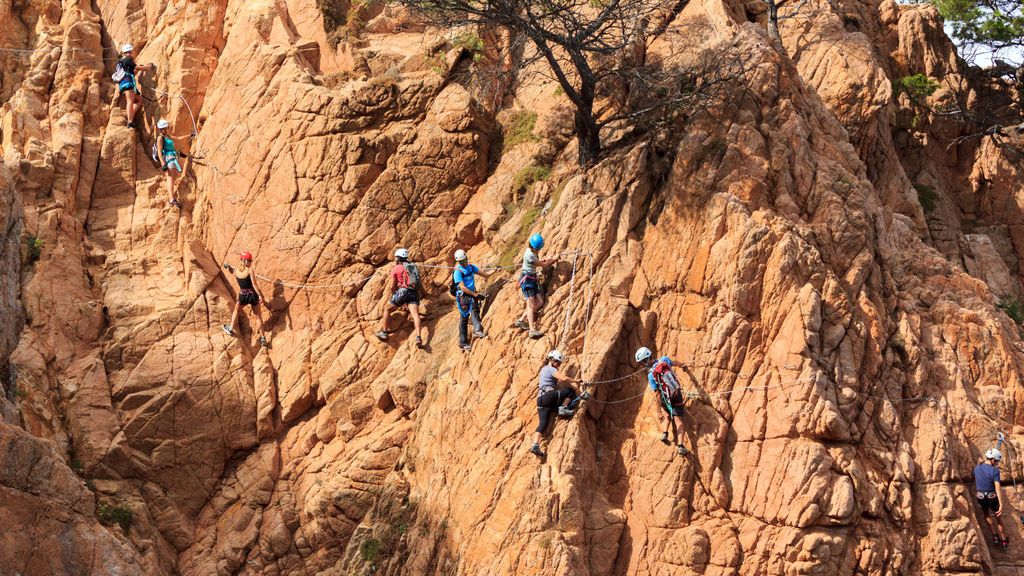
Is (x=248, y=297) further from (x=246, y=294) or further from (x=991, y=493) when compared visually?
(x=991, y=493)

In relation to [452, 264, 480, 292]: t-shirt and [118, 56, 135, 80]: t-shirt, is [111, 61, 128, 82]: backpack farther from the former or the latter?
[452, 264, 480, 292]: t-shirt

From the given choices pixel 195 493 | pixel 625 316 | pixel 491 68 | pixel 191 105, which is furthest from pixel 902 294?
pixel 191 105

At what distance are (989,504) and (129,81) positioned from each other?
20.0 m

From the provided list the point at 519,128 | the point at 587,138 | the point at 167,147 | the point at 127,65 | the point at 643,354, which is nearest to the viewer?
the point at 643,354

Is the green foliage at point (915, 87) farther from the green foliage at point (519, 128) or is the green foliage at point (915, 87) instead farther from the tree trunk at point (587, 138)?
the tree trunk at point (587, 138)

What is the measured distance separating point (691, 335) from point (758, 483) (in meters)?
2.93

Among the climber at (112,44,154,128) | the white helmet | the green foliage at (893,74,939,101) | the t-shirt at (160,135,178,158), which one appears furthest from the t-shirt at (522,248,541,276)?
the green foliage at (893,74,939,101)

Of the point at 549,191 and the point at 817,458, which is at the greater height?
the point at 549,191

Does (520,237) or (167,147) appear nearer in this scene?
(520,237)

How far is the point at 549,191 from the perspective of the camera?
23.1m

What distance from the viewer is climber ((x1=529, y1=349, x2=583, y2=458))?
19531 millimetres

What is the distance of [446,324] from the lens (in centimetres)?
2272

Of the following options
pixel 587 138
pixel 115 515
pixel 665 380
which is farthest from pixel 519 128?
pixel 115 515

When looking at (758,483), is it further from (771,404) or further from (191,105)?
(191,105)
